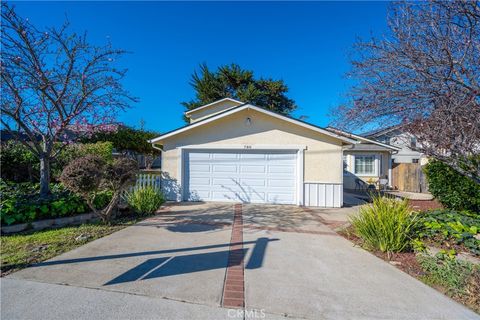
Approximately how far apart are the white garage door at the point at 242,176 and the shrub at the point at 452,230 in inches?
181

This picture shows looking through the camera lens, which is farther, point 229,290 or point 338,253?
point 338,253

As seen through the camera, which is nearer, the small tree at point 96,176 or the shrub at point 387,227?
the shrub at point 387,227

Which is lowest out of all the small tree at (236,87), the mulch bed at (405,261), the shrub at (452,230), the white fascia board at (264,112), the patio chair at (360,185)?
the mulch bed at (405,261)

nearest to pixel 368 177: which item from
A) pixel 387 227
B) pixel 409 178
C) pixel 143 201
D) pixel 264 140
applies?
pixel 409 178

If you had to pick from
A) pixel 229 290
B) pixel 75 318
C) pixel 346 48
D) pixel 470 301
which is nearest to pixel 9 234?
pixel 75 318

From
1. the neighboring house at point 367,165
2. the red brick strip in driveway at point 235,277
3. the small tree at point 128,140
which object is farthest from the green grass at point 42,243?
the neighboring house at point 367,165

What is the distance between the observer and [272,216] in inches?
279

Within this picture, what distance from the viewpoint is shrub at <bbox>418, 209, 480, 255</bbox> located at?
13.8 feet

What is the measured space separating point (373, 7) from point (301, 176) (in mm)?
5698

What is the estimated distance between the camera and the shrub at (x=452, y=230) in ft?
13.8

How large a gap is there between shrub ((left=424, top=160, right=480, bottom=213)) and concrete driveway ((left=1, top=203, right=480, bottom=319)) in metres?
5.03

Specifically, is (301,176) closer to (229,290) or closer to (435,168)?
(435,168)

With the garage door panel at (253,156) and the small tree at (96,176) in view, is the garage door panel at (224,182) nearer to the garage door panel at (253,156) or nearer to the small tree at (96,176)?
the garage door panel at (253,156)

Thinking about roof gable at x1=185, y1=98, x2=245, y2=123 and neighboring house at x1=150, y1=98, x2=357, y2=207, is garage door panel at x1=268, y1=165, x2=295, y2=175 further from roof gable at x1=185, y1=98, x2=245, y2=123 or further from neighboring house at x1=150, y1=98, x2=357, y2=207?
roof gable at x1=185, y1=98, x2=245, y2=123
